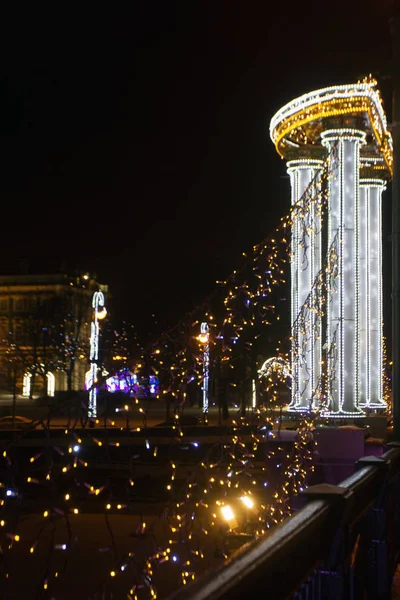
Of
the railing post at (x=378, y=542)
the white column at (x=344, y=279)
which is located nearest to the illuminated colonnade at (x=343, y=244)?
the white column at (x=344, y=279)

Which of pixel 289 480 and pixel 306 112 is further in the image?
pixel 306 112

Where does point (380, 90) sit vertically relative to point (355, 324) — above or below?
above

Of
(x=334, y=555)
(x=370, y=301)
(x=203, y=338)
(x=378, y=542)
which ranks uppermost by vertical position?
(x=370, y=301)

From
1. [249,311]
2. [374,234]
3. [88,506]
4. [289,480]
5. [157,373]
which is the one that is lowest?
[88,506]

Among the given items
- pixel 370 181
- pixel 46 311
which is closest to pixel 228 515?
pixel 370 181

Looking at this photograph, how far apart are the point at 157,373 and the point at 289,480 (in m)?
3.34

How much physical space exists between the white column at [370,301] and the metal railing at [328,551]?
10.2 meters

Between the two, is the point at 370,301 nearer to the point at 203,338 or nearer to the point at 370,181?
the point at 370,181

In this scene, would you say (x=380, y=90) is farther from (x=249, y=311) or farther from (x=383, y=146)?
(x=249, y=311)

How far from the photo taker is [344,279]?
16.1m

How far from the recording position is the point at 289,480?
10.2 m

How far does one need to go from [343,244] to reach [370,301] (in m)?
2.25

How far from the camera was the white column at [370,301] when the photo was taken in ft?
56.9

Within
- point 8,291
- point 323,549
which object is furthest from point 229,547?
point 8,291
